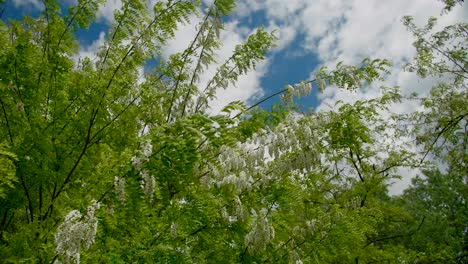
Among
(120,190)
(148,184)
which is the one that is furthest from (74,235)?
(148,184)

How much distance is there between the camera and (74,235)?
251 cm

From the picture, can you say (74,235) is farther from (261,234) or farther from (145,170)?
(261,234)

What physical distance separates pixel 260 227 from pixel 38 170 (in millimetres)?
2271

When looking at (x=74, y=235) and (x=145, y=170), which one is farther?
(x=145, y=170)

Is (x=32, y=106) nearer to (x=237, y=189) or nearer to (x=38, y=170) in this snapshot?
(x=38, y=170)

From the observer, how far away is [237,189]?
13.0 ft

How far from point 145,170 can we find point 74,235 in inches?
25.5

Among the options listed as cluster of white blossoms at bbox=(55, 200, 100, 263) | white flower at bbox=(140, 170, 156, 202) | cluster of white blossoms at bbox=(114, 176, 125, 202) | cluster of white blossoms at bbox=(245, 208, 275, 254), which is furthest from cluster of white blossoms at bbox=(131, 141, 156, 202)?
cluster of white blossoms at bbox=(245, 208, 275, 254)

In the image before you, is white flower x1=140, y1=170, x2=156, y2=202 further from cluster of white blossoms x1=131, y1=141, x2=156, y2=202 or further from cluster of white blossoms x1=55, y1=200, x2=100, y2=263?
cluster of white blossoms x1=55, y1=200, x2=100, y2=263

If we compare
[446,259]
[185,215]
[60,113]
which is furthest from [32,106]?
[446,259]

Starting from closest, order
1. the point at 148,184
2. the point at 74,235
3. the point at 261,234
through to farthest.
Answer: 1. the point at 74,235
2. the point at 148,184
3. the point at 261,234

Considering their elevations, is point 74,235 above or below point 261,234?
below

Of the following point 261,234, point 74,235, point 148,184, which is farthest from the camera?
point 261,234

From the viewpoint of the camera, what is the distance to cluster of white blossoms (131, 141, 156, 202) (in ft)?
9.18
